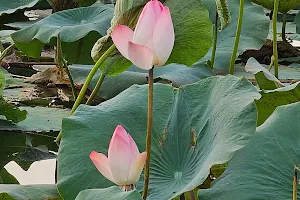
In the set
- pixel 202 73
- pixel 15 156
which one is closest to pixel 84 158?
pixel 15 156

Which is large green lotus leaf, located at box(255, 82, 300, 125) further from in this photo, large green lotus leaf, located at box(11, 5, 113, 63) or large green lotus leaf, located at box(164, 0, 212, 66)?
large green lotus leaf, located at box(11, 5, 113, 63)

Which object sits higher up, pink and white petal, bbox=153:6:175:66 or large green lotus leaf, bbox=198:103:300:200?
pink and white petal, bbox=153:6:175:66

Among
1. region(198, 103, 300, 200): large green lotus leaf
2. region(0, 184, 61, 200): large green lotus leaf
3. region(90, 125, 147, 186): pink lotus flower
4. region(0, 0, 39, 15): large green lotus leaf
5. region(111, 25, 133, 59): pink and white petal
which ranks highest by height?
region(111, 25, 133, 59): pink and white petal

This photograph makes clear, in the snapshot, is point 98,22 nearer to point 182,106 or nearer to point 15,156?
point 15,156

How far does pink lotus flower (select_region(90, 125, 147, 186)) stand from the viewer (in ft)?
2.66

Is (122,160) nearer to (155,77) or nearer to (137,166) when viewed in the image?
(137,166)

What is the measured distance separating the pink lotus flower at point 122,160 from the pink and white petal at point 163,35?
113 mm

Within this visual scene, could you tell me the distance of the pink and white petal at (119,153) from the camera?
808mm

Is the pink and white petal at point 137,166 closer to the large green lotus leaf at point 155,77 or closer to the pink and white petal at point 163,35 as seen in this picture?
the pink and white petal at point 163,35

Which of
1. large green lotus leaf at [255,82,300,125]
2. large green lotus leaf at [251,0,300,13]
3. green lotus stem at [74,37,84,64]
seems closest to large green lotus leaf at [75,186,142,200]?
large green lotus leaf at [255,82,300,125]

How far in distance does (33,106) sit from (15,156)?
1.26ft

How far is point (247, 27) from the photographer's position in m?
2.07

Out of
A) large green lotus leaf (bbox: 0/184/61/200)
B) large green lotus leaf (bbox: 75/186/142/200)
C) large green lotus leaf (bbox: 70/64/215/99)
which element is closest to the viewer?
large green lotus leaf (bbox: 75/186/142/200)

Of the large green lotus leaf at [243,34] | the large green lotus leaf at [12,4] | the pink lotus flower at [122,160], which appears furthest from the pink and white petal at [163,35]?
the large green lotus leaf at [12,4]
